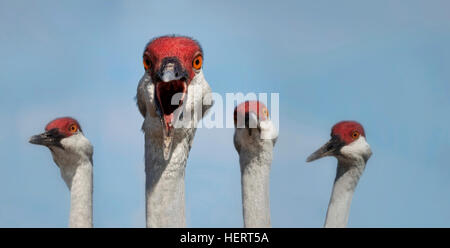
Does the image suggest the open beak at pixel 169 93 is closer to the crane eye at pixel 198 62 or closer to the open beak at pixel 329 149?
the crane eye at pixel 198 62

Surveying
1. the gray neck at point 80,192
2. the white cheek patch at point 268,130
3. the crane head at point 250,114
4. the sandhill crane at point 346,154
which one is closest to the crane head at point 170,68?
the crane head at point 250,114

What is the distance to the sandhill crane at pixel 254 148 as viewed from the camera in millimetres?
10148

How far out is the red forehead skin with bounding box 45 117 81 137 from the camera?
1173 centimetres

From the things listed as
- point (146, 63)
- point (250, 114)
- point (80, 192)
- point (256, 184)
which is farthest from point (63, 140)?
point (146, 63)

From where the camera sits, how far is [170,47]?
7426 millimetres

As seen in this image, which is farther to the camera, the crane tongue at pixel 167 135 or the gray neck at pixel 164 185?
the gray neck at pixel 164 185

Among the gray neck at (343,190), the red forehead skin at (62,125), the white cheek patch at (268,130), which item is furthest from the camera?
the red forehead skin at (62,125)

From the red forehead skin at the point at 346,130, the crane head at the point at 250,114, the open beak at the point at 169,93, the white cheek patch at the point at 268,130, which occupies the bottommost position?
the open beak at the point at 169,93

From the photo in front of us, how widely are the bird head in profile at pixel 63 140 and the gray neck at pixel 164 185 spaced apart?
4.19m

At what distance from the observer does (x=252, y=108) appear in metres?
10.5

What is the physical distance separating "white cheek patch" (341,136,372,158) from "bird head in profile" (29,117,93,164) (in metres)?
4.64

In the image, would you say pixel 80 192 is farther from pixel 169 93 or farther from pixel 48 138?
pixel 169 93

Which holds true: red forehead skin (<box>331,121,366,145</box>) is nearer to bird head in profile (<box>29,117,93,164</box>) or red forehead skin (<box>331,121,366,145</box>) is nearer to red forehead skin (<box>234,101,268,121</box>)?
red forehead skin (<box>234,101,268,121</box>)
